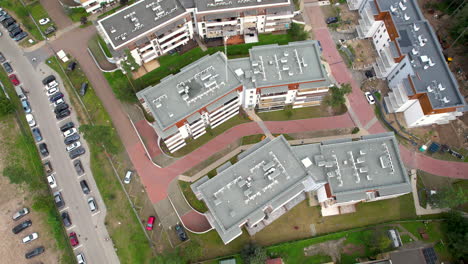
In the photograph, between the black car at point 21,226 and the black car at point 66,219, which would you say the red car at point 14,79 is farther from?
the black car at point 66,219

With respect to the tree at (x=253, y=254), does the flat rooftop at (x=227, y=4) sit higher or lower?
higher

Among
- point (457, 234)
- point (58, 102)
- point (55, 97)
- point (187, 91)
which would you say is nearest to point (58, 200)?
point (58, 102)

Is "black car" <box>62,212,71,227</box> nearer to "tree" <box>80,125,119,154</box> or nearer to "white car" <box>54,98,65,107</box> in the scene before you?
"tree" <box>80,125,119,154</box>

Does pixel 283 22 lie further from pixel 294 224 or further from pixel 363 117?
pixel 294 224

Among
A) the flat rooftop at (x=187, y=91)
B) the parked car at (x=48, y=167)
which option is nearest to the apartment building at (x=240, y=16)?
the flat rooftop at (x=187, y=91)

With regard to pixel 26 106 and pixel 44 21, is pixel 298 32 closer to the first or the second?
pixel 44 21

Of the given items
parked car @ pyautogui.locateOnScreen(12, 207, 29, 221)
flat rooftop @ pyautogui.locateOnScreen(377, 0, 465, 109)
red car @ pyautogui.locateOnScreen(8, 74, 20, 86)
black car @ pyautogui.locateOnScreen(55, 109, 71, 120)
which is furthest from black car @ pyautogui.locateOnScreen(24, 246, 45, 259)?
flat rooftop @ pyautogui.locateOnScreen(377, 0, 465, 109)

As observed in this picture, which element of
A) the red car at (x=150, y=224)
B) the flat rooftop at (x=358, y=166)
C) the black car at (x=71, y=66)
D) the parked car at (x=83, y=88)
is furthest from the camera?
the black car at (x=71, y=66)

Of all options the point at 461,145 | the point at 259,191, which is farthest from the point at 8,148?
the point at 461,145
